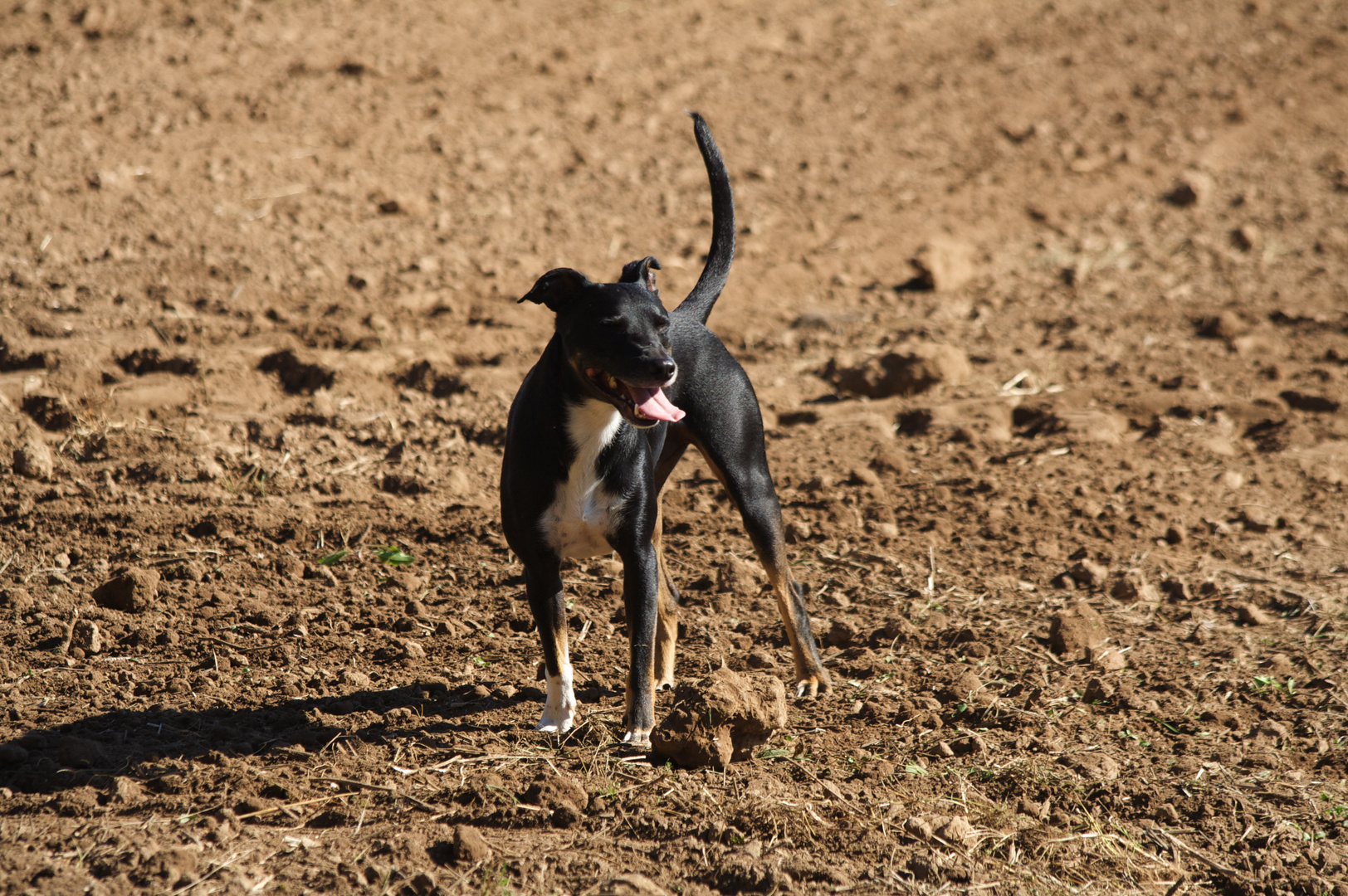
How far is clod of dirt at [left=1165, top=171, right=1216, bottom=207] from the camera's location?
11.1 m

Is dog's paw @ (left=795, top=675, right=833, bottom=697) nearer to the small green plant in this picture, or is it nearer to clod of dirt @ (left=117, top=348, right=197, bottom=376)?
the small green plant

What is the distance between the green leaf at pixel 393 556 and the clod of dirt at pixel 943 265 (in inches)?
217

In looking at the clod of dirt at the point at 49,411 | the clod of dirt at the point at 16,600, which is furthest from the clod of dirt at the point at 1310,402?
the clod of dirt at the point at 49,411

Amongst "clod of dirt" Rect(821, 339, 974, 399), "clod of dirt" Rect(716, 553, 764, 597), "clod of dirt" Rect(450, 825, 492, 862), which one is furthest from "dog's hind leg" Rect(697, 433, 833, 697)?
"clod of dirt" Rect(821, 339, 974, 399)

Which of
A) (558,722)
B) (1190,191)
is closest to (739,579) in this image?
(558,722)

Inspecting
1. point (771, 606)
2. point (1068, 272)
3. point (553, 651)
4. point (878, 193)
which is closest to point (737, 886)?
point (553, 651)

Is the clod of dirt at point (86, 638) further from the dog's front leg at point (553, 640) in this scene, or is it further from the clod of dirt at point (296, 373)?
the clod of dirt at point (296, 373)

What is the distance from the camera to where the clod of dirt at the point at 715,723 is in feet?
13.8

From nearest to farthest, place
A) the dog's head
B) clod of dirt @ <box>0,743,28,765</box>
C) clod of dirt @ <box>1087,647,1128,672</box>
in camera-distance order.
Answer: clod of dirt @ <box>0,743,28,765</box> < the dog's head < clod of dirt @ <box>1087,647,1128,672</box>

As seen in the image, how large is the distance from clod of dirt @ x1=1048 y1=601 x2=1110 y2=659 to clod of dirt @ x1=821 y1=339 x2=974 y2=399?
9.84ft

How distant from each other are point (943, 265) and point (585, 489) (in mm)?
6439

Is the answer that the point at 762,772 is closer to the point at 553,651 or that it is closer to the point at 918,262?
the point at 553,651

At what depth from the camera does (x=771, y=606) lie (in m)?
5.79

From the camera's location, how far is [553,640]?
440cm
